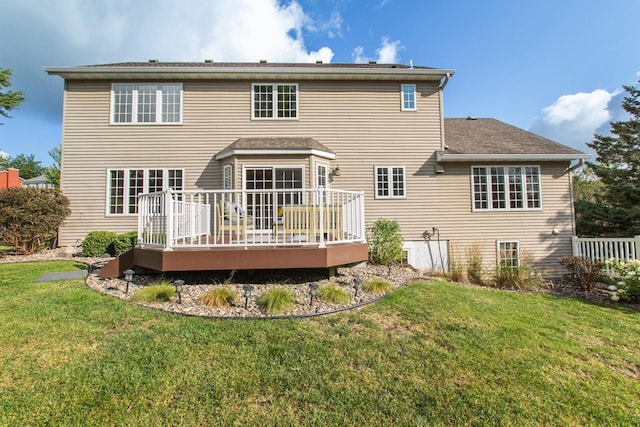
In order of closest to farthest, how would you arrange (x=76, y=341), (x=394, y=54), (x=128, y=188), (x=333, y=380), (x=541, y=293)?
(x=333, y=380) → (x=76, y=341) → (x=541, y=293) → (x=128, y=188) → (x=394, y=54)

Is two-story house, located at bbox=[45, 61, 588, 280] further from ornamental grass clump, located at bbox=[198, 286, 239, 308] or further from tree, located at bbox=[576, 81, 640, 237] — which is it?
ornamental grass clump, located at bbox=[198, 286, 239, 308]

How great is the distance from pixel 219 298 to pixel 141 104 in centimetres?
912

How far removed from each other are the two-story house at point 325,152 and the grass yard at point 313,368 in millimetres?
5967

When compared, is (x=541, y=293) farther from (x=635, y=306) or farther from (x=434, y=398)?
(x=434, y=398)

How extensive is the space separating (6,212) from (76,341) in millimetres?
8006

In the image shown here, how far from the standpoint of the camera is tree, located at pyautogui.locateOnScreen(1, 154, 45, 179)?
5594 centimetres

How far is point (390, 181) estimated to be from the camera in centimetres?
1058

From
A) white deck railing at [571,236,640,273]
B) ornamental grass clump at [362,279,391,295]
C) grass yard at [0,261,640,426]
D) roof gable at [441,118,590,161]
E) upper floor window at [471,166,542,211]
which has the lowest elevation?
grass yard at [0,261,640,426]

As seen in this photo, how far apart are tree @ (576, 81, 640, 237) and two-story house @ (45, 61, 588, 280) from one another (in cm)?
184

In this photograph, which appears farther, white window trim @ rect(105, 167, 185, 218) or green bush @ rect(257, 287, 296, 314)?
white window trim @ rect(105, 167, 185, 218)

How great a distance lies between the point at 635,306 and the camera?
612cm

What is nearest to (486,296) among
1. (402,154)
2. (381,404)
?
(381,404)

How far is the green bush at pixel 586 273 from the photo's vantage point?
24.9ft

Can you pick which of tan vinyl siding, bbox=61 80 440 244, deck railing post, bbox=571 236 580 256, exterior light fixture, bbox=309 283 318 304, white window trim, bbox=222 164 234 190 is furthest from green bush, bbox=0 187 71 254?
deck railing post, bbox=571 236 580 256
